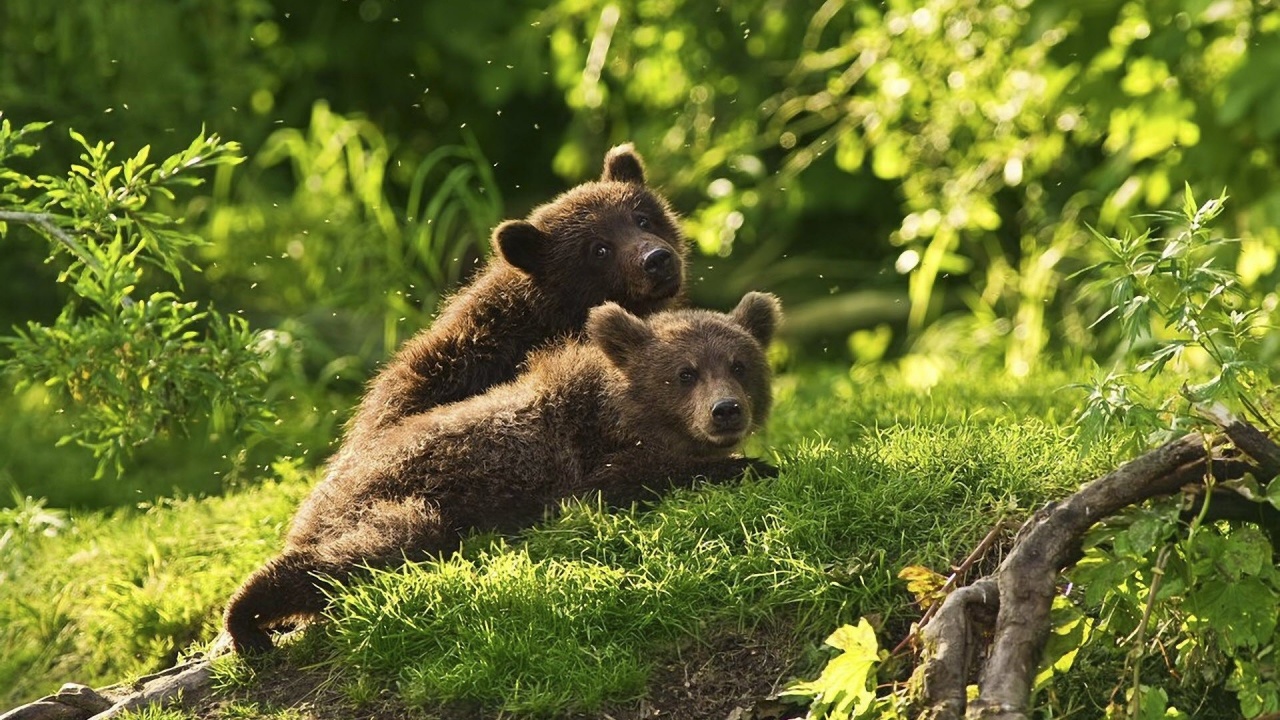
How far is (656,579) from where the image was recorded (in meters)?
5.13

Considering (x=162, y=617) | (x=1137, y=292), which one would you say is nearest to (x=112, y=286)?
(x=162, y=617)

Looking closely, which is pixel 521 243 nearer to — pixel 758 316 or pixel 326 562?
pixel 758 316

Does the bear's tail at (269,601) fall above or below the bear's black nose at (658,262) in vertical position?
below

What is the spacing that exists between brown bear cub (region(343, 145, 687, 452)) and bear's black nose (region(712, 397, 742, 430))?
103cm

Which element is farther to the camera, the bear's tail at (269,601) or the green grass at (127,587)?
the green grass at (127,587)

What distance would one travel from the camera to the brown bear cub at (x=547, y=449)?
5.51 m

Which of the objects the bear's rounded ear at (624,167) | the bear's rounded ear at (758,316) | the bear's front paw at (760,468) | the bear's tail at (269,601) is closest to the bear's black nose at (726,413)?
the bear's front paw at (760,468)

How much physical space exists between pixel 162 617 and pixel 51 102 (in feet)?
19.8

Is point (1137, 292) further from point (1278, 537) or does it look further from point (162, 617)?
point (162, 617)

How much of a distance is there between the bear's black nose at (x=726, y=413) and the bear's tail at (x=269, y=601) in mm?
1489

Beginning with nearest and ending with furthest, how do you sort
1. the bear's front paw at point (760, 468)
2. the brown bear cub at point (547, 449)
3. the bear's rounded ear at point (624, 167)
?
Answer: the brown bear cub at point (547, 449) → the bear's front paw at point (760, 468) → the bear's rounded ear at point (624, 167)

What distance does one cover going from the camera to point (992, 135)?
36.2 ft

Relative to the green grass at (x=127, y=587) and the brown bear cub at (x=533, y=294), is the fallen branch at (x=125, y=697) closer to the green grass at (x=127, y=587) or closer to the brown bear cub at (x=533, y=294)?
the green grass at (x=127, y=587)

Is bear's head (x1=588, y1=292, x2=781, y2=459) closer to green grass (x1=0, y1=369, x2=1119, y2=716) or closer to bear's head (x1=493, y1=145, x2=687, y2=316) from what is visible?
green grass (x1=0, y1=369, x2=1119, y2=716)
